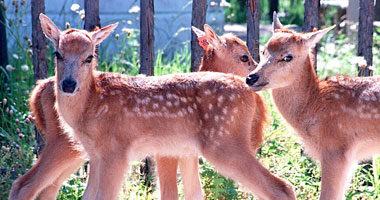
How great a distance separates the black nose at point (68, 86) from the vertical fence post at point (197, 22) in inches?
90.9

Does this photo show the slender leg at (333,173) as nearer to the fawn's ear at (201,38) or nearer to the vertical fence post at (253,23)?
the fawn's ear at (201,38)

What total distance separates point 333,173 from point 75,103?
7.89ft

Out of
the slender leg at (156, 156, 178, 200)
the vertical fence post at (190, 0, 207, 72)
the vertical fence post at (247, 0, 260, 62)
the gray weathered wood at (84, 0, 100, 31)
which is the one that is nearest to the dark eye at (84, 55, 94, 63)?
the slender leg at (156, 156, 178, 200)

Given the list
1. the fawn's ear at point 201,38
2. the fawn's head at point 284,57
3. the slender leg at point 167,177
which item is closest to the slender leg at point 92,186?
the slender leg at point 167,177

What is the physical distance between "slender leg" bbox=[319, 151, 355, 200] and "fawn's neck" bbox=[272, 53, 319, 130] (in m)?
0.47

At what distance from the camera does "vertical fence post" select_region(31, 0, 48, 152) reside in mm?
7414

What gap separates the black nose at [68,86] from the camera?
577 cm

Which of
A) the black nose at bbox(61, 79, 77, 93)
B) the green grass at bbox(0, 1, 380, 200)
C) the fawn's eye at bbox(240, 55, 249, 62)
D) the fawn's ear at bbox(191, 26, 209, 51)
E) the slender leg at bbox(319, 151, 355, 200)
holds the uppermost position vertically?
the fawn's ear at bbox(191, 26, 209, 51)

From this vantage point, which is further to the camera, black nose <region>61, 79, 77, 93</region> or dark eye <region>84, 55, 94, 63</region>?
dark eye <region>84, 55, 94, 63</region>

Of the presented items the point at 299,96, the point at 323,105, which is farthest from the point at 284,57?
the point at 323,105

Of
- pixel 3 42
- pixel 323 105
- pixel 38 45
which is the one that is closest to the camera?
pixel 323 105

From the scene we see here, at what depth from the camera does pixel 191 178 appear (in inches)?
262

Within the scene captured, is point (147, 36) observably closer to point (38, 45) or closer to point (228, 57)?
point (228, 57)

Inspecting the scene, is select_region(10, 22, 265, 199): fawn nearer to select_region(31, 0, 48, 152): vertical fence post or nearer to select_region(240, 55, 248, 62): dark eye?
select_region(240, 55, 248, 62): dark eye
